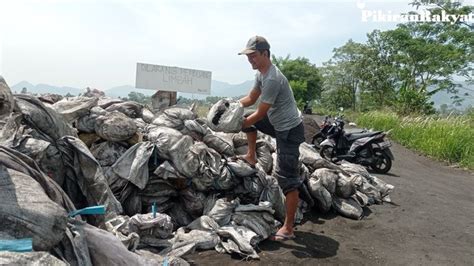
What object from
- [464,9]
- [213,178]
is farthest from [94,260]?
[464,9]

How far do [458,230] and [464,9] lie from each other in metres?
27.3

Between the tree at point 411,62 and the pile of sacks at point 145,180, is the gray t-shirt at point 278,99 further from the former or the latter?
the tree at point 411,62

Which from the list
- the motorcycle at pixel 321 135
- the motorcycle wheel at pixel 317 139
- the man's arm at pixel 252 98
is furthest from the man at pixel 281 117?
the motorcycle wheel at pixel 317 139

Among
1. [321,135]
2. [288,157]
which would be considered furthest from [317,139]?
[288,157]

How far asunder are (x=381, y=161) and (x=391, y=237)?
152 inches

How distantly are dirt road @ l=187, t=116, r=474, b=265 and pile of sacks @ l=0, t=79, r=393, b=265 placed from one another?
0.59ft

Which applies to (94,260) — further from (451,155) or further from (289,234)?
(451,155)

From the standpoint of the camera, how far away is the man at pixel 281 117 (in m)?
3.36

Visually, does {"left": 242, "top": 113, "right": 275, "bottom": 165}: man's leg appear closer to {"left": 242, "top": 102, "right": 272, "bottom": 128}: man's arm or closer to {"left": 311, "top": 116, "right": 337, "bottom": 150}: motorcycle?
{"left": 242, "top": 102, "right": 272, "bottom": 128}: man's arm

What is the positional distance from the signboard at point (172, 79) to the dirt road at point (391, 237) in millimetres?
2468

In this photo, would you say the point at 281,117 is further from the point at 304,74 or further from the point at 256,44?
the point at 304,74

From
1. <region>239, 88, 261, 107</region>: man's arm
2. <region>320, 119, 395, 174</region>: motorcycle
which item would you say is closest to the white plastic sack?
<region>239, 88, 261, 107</region>: man's arm

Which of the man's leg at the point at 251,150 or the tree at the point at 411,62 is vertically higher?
the tree at the point at 411,62

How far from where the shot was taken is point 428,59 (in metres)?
28.2
